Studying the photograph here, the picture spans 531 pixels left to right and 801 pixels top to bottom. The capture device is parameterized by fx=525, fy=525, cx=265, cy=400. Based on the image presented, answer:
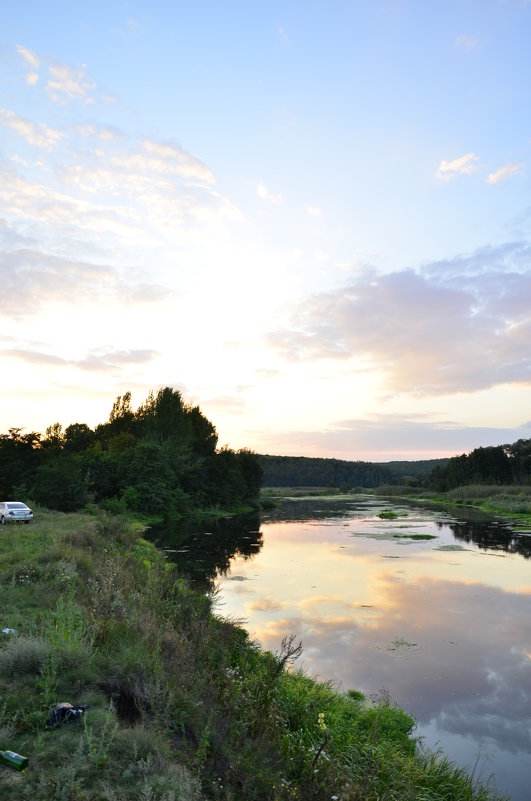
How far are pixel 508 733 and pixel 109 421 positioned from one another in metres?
101

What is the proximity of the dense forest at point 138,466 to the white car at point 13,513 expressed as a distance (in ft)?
45.5

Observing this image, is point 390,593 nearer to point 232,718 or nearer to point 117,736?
point 232,718

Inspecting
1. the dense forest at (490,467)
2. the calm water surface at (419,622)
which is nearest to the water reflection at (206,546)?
the calm water surface at (419,622)

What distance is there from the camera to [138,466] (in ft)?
207

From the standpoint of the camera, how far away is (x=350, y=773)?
7.62 metres

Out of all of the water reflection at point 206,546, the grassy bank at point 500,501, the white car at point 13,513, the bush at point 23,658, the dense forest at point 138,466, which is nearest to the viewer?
the bush at point 23,658

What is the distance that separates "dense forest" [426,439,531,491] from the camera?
120m

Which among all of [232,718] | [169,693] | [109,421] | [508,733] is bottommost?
[508,733]

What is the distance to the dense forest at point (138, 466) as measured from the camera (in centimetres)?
4850

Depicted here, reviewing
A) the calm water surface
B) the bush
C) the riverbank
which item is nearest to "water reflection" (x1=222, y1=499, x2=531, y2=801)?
the calm water surface

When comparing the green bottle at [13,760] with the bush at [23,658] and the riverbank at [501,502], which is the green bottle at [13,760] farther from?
the riverbank at [501,502]

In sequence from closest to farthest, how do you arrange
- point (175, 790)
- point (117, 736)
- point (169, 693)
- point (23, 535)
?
1. point (175, 790)
2. point (117, 736)
3. point (169, 693)
4. point (23, 535)

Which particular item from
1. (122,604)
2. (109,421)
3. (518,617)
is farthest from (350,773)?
(109,421)

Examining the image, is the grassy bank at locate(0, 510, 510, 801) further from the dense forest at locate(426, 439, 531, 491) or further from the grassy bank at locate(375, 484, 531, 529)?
the dense forest at locate(426, 439, 531, 491)
